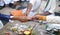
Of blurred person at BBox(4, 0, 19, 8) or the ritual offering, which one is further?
blurred person at BBox(4, 0, 19, 8)

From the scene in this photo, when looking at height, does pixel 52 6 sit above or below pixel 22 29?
above

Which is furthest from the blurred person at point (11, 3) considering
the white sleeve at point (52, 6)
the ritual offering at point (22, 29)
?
the white sleeve at point (52, 6)

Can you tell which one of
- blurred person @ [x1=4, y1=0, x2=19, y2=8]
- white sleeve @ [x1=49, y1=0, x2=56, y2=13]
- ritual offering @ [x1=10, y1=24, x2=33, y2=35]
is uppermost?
blurred person @ [x1=4, y1=0, x2=19, y2=8]

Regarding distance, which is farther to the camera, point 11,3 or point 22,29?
point 11,3

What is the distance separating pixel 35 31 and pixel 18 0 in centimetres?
53

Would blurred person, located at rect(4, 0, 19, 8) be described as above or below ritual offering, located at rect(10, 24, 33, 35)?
above

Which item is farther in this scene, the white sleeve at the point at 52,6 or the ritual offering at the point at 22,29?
the white sleeve at the point at 52,6

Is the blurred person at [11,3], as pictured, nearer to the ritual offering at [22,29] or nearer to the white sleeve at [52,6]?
the ritual offering at [22,29]

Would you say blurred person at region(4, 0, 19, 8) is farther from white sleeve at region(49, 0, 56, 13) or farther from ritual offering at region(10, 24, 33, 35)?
white sleeve at region(49, 0, 56, 13)

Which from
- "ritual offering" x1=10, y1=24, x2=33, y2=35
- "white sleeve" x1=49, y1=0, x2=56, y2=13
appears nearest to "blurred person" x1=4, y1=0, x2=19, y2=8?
"ritual offering" x1=10, y1=24, x2=33, y2=35

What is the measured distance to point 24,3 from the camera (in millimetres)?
1713

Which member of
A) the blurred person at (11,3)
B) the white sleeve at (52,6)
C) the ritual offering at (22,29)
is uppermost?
the blurred person at (11,3)

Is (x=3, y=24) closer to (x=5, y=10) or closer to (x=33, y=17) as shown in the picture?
(x=5, y=10)

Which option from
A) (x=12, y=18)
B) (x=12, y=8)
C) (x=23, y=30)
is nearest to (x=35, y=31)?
(x=23, y=30)
